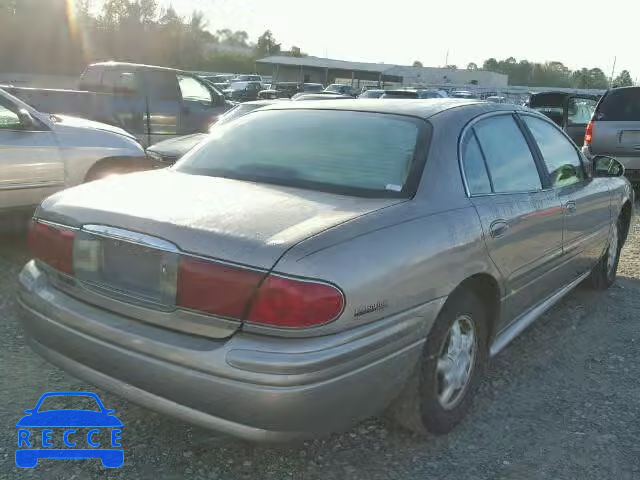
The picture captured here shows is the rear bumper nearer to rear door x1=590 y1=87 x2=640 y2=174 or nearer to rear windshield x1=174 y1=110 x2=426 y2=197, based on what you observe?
rear windshield x1=174 y1=110 x2=426 y2=197

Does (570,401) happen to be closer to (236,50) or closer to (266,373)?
(266,373)

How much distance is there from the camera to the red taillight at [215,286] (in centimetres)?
221

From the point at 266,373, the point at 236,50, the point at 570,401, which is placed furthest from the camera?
the point at 236,50

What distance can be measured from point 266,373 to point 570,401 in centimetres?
206

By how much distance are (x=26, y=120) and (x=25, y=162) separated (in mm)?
381

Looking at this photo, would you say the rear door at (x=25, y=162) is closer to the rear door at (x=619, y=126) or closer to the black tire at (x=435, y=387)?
the black tire at (x=435, y=387)

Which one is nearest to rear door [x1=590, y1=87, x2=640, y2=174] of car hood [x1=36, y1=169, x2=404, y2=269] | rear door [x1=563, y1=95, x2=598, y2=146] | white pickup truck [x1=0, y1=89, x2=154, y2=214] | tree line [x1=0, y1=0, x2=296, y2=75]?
rear door [x1=563, y1=95, x2=598, y2=146]

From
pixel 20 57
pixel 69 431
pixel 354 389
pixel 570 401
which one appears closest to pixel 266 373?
pixel 354 389

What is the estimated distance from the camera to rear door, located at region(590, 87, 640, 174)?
31.1 ft

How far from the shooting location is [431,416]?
288 cm

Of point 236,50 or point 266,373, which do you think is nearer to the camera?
point 266,373

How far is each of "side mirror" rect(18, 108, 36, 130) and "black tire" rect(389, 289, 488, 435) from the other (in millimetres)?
4216

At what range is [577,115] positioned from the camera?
12773 millimetres

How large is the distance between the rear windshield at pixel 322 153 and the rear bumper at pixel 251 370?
2.21ft
